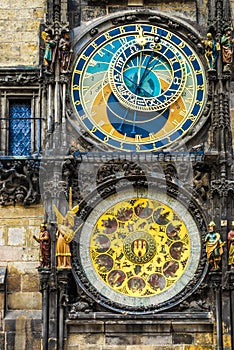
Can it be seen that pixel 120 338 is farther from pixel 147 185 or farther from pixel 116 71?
pixel 116 71

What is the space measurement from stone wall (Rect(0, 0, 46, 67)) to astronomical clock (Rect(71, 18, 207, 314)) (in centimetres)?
71

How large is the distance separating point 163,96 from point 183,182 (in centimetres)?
136

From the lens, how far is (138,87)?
16.8 m

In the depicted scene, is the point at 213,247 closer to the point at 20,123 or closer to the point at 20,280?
the point at 20,280

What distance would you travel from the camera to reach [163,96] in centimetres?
1675

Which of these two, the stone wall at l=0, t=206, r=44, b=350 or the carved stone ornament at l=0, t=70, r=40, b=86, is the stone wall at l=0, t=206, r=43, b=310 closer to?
the stone wall at l=0, t=206, r=44, b=350

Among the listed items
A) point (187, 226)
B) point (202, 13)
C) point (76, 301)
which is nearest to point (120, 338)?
point (76, 301)

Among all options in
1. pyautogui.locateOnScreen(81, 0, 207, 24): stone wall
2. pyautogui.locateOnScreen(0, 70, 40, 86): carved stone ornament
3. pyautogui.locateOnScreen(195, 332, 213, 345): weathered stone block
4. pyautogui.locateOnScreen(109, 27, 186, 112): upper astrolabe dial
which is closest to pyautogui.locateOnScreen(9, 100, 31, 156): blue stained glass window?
pyautogui.locateOnScreen(0, 70, 40, 86): carved stone ornament

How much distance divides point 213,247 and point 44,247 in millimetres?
2235

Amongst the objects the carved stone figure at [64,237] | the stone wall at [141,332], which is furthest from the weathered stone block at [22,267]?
the stone wall at [141,332]

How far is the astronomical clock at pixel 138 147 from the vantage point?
52.2 ft

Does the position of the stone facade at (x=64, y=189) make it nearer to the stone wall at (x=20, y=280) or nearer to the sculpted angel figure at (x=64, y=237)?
the stone wall at (x=20, y=280)

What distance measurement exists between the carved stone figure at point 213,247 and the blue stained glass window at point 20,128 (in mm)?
2872

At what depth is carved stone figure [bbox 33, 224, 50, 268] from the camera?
15.7 metres
